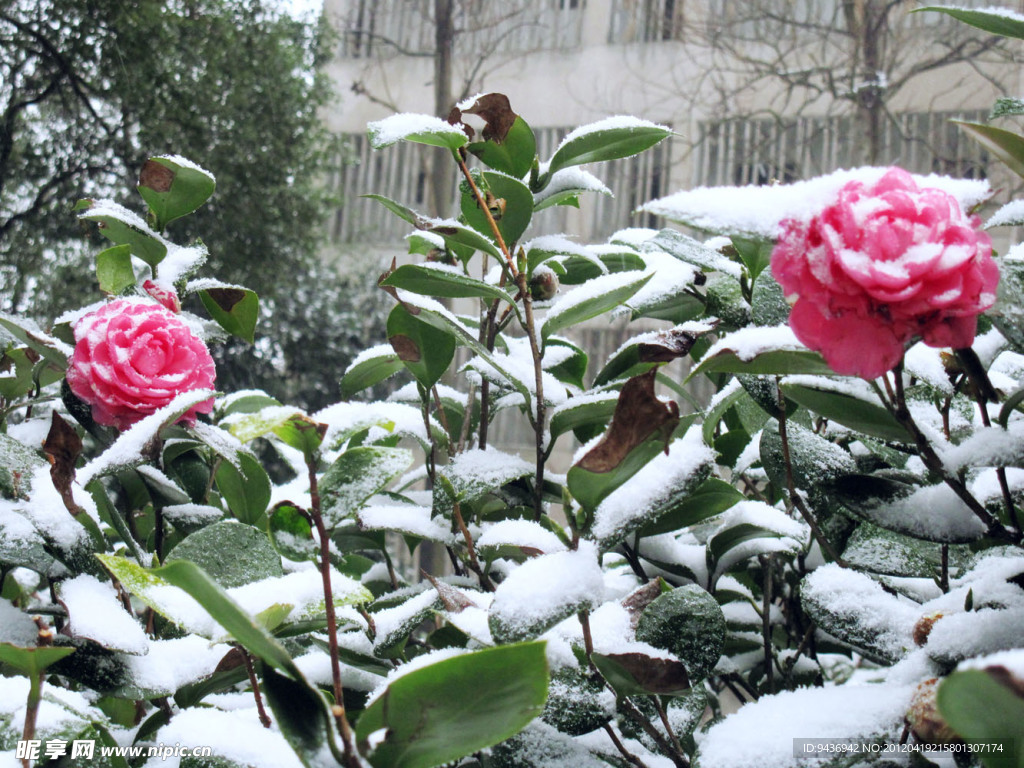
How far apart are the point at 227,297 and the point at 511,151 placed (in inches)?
8.2

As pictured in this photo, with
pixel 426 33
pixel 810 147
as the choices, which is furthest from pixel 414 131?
pixel 426 33

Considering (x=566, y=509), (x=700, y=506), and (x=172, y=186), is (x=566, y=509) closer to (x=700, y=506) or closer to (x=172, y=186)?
(x=700, y=506)

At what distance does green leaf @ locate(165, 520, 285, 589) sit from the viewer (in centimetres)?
38

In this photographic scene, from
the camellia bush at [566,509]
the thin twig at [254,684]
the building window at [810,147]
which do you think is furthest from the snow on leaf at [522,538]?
the building window at [810,147]

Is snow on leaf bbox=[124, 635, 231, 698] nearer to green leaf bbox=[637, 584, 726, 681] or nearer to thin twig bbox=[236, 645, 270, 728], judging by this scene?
thin twig bbox=[236, 645, 270, 728]

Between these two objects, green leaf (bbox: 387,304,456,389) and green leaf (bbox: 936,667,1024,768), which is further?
green leaf (bbox: 387,304,456,389)

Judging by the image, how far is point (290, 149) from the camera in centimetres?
407

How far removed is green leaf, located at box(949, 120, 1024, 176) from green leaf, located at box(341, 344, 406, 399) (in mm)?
352

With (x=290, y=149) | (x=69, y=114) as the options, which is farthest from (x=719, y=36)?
(x=69, y=114)

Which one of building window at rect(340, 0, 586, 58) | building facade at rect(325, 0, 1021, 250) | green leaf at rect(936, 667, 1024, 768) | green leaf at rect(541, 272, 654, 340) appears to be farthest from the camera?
building window at rect(340, 0, 586, 58)

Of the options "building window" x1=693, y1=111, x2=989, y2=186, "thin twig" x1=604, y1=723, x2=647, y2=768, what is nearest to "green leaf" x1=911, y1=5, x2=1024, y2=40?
"thin twig" x1=604, y1=723, x2=647, y2=768

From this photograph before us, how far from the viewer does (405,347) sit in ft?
1.53

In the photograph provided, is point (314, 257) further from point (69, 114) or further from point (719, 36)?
point (719, 36)

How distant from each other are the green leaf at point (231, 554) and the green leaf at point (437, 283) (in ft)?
0.45
